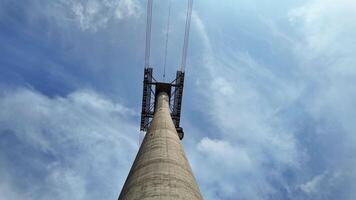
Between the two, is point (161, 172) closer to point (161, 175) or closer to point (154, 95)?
point (161, 175)

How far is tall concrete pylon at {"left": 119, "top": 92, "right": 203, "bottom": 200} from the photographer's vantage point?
437 inches

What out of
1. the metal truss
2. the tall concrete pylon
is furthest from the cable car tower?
the metal truss

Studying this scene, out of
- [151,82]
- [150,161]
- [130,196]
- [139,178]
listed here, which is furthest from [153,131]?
[151,82]

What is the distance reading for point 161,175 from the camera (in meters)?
12.2

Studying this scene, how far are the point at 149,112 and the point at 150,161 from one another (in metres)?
24.5

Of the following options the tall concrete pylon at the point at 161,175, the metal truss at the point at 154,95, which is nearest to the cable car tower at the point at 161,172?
the tall concrete pylon at the point at 161,175

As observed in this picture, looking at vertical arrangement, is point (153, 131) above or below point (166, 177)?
above

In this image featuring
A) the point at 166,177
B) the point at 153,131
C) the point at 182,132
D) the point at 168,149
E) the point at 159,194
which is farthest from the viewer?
the point at 182,132

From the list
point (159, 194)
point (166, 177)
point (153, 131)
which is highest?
point (153, 131)

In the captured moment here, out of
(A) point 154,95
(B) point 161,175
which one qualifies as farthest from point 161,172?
(A) point 154,95

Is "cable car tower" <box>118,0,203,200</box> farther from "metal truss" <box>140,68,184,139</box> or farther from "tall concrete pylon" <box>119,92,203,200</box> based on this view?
"metal truss" <box>140,68,184,139</box>

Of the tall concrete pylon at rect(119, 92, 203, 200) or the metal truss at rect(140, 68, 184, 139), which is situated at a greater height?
the metal truss at rect(140, 68, 184, 139)

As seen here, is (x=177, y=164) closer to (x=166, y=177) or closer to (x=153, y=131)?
(x=166, y=177)

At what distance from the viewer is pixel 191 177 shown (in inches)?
519
